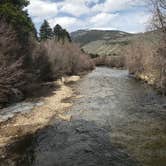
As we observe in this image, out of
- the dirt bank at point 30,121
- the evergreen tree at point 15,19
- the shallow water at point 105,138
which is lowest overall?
the shallow water at point 105,138

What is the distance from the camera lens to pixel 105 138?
16703mm

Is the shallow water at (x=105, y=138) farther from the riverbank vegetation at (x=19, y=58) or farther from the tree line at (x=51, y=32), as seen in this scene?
the tree line at (x=51, y=32)

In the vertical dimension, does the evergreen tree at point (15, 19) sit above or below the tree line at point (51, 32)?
below

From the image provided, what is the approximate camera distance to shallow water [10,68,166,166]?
534 inches

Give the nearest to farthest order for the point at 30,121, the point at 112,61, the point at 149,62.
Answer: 1. the point at 30,121
2. the point at 149,62
3. the point at 112,61

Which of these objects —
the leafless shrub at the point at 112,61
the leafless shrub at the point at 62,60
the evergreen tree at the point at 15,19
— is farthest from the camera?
the leafless shrub at the point at 112,61

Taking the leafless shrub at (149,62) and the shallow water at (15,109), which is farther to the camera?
the leafless shrub at (149,62)

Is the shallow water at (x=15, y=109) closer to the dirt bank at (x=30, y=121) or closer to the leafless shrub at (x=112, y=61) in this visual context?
the dirt bank at (x=30, y=121)

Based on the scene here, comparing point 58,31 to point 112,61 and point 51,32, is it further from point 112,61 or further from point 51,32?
point 112,61

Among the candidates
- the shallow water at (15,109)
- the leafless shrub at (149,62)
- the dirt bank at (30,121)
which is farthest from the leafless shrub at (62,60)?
the dirt bank at (30,121)

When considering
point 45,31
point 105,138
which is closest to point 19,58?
point 105,138

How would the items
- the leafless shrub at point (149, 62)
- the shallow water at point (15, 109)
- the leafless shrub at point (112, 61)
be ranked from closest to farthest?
the shallow water at point (15, 109) → the leafless shrub at point (149, 62) → the leafless shrub at point (112, 61)

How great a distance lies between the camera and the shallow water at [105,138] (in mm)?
13565

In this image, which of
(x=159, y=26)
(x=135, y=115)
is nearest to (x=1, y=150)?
(x=135, y=115)
